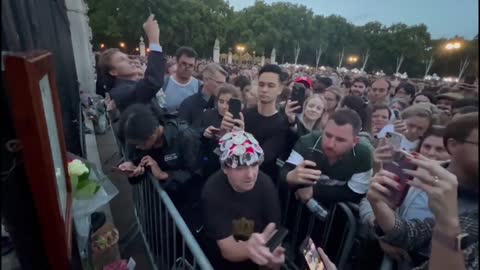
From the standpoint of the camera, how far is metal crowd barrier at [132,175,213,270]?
2236 millimetres

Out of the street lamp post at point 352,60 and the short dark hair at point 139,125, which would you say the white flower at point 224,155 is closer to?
the short dark hair at point 139,125

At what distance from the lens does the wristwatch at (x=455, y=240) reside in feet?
4.10

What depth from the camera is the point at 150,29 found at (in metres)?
3.35

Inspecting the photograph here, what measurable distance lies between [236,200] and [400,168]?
1.05m

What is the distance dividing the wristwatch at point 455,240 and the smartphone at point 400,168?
1.08 ft

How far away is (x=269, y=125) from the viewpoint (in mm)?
3373

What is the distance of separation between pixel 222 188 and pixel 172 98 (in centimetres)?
295

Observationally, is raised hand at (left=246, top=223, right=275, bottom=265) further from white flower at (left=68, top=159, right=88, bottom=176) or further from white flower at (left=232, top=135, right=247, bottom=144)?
white flower at (left=68, top=159, right=88, bottom=176)

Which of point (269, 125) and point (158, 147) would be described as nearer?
point (158, 147)

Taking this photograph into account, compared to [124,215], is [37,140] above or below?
above

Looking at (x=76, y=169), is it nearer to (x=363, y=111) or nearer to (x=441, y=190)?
(x=441, y=190)

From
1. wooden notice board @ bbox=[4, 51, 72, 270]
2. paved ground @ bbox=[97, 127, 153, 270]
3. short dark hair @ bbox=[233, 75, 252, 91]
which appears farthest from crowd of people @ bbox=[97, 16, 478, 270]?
short dark hair @ bbox=[233, 75, 252, 91]

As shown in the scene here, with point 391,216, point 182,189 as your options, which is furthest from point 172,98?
point 391,216

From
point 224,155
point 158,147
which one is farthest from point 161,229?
point 224,155
